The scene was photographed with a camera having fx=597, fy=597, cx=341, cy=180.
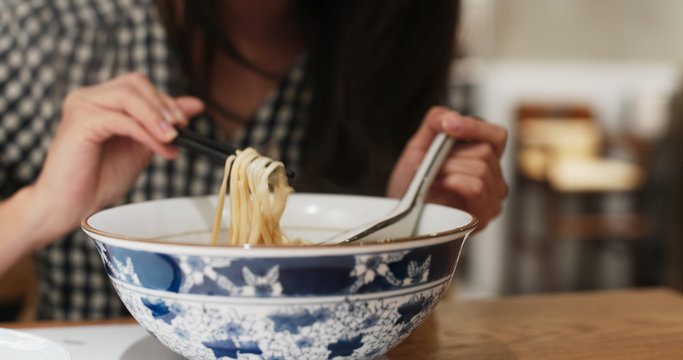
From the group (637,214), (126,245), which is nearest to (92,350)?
(126,245)

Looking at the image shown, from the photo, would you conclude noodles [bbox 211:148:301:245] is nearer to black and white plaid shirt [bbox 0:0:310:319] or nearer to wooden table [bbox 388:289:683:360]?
wooden table [bbox 388:289:683:360]

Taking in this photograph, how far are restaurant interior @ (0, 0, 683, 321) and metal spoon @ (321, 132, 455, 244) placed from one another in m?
2.31

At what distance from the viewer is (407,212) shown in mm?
500

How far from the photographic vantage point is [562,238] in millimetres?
2650

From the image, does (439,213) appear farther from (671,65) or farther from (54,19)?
(671,65)

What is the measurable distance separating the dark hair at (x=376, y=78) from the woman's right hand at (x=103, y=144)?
316 mm

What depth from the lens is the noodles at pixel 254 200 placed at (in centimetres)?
48

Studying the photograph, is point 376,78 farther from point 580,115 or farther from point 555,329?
point 580,115

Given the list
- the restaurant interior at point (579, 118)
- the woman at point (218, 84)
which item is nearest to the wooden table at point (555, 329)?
the woman at point (218, 84)

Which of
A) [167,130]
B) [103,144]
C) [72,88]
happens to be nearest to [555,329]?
[167,130]

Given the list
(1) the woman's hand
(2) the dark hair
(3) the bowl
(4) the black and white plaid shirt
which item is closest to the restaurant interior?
(2) the dark hair

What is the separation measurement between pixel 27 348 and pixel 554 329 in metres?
0.42

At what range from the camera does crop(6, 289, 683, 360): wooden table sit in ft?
1.53

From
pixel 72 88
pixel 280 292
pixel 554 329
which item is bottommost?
pixel 554 329
